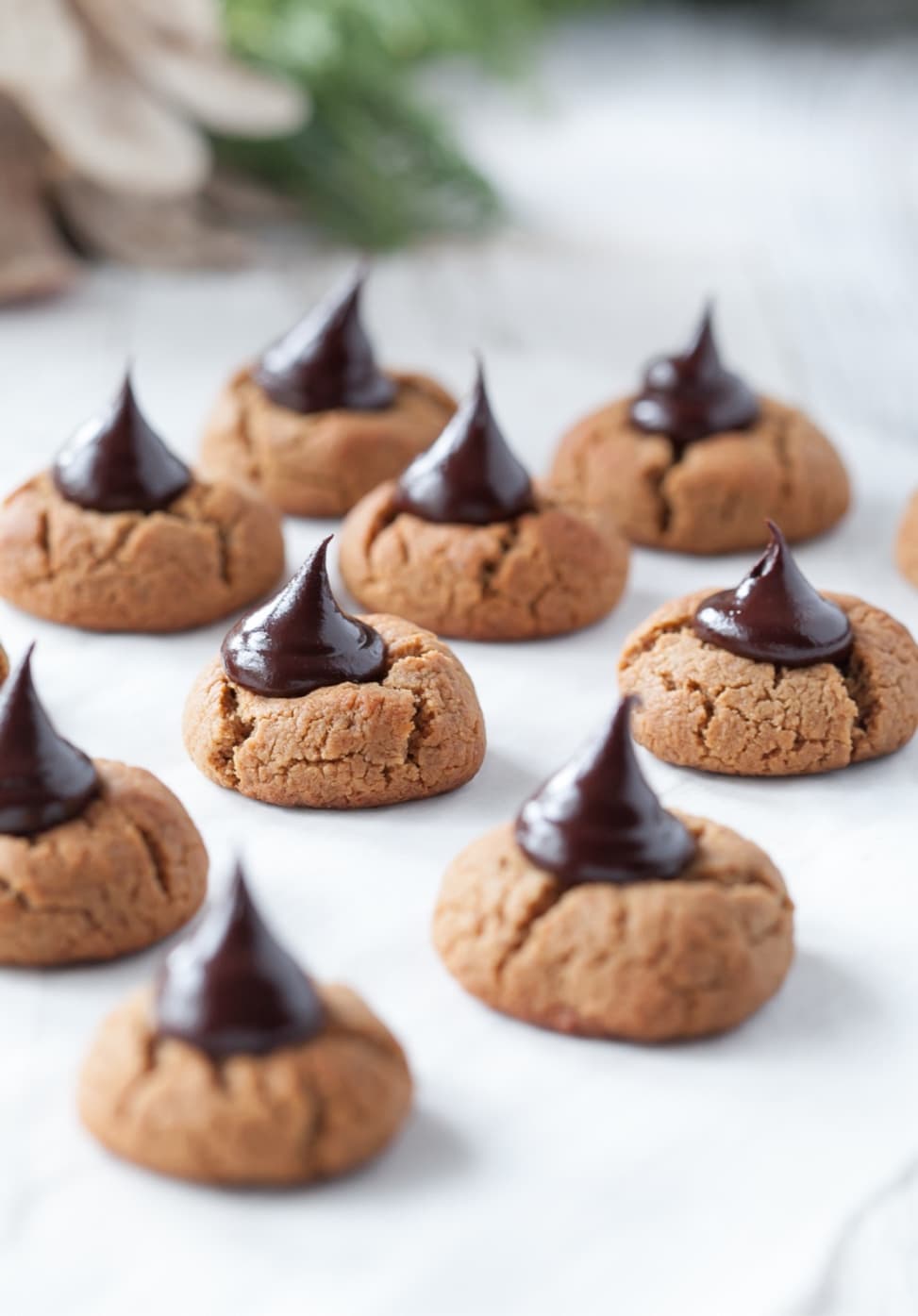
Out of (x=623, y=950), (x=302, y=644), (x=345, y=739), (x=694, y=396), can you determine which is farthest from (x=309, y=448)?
(x=623, y=950)

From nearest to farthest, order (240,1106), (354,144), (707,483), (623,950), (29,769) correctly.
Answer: (240,1106) < (623,950) < (29,769) < (707,483) < (354,144)

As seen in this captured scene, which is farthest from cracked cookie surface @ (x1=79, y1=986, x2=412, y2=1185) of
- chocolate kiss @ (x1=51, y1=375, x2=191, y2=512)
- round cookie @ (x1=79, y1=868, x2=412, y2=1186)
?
chocolate kiss @ (x1=51, y1=375, x2=191, y2=512)

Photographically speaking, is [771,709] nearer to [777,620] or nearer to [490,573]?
[777,620]

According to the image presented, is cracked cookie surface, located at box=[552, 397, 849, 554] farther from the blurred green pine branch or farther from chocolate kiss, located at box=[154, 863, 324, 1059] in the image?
the blurred green pine branch

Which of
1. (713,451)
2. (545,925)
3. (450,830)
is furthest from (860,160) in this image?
(545,925)

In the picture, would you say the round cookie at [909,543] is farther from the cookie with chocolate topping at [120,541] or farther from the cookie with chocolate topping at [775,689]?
the cookie with chocolate topping at [120,541]

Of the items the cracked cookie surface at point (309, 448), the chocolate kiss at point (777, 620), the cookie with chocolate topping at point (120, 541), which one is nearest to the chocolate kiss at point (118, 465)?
the cookie with chocolate topping at point (120, 541)
